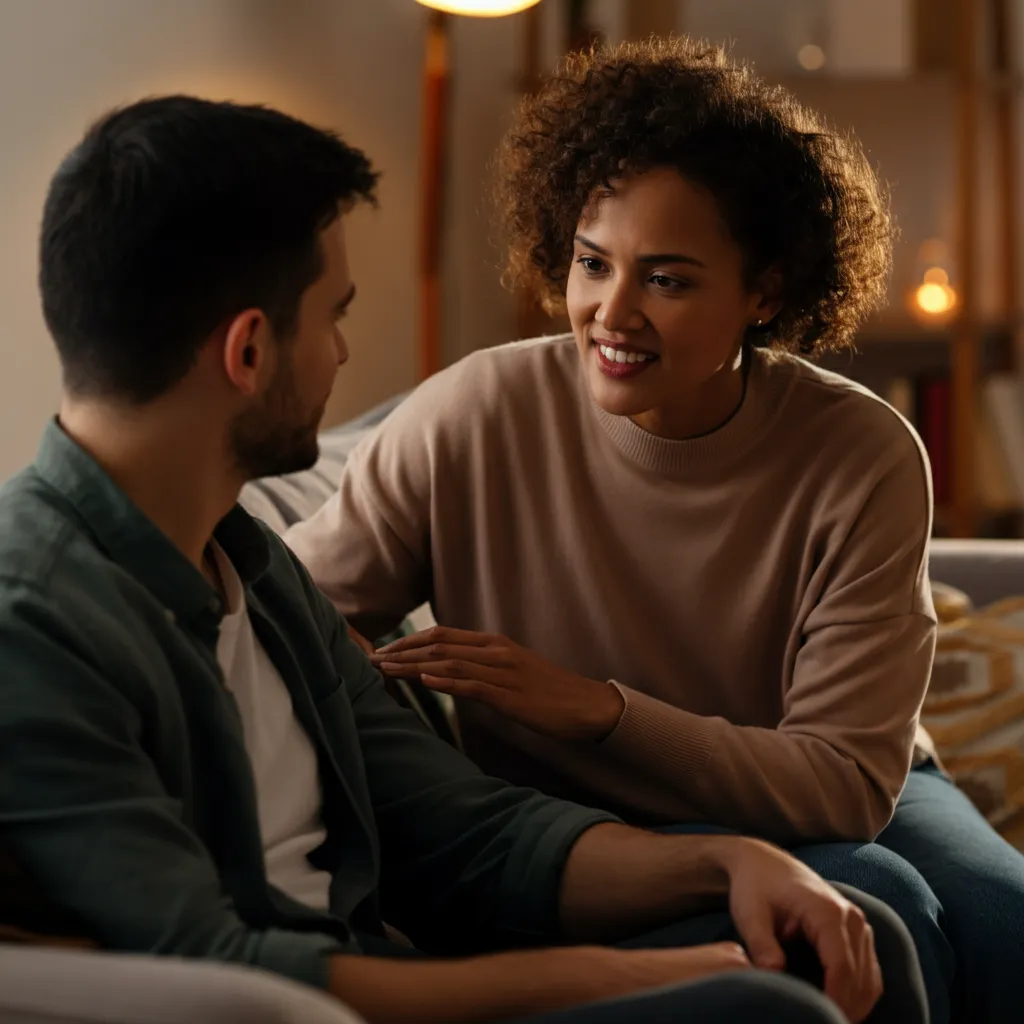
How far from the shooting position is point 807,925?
1.18m

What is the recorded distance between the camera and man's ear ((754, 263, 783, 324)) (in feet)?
5.49

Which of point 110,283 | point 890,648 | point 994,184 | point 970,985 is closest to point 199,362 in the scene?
point 110,283

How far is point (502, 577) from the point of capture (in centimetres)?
167

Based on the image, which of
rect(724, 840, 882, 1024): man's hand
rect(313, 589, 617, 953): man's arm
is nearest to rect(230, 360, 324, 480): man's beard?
rect(313, 589, 617, 953): man's arm

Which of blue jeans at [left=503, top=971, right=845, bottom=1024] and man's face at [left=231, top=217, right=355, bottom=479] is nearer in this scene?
blue jeans at [left=503, top=971, right=845, bottom=1024]

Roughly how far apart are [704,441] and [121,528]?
2.42 ft

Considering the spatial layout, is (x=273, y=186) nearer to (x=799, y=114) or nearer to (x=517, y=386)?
(x=517, y=386)

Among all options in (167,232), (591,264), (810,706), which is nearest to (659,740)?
(810,706)

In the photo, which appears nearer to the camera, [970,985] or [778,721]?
[970,985]

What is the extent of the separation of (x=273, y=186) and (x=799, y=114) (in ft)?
2.60

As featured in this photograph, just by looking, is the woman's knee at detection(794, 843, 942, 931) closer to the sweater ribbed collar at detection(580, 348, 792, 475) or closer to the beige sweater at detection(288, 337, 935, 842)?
the beige sweater at detection(288, 337, 935, 842)

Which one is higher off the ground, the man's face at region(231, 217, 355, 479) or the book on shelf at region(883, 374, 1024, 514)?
the man's face at region(231, 217, 355, 479)

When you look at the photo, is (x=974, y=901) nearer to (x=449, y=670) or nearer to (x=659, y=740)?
(x=659, y=740)

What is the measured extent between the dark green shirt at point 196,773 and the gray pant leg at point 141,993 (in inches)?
2.7
